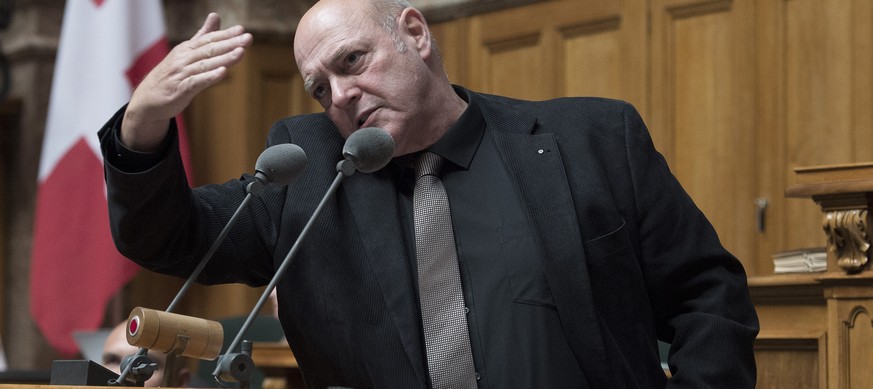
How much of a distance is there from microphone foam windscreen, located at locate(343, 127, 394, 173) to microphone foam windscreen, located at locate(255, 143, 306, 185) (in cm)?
9

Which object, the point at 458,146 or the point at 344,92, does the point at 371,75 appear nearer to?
the point at 344,92

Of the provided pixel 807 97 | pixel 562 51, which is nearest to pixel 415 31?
pixel 807 97

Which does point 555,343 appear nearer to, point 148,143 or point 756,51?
point 148,143

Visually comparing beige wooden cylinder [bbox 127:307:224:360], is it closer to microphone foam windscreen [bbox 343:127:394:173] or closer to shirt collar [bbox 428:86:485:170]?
microphone foam windscreen [bbox 343:127:394:173]

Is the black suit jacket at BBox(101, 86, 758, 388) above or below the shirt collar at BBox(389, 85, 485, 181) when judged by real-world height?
below

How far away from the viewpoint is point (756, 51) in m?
5.57

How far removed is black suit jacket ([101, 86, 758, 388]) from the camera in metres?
2.18

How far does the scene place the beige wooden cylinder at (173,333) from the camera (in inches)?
70.3

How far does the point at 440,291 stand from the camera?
7.35ft

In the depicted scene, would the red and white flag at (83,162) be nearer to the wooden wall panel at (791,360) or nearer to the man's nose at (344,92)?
the wooden wall panel at (791,360)

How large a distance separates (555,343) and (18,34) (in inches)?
258

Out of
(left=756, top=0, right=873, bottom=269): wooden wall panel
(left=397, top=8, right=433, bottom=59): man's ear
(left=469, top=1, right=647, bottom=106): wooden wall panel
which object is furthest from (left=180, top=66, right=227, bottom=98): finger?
(left=469, top=1, right=647, bottom=106): wooden wall panel

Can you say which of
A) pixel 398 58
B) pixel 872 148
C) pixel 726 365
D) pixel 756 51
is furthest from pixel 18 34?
pixel 726 365

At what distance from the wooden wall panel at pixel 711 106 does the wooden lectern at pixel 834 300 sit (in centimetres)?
223
